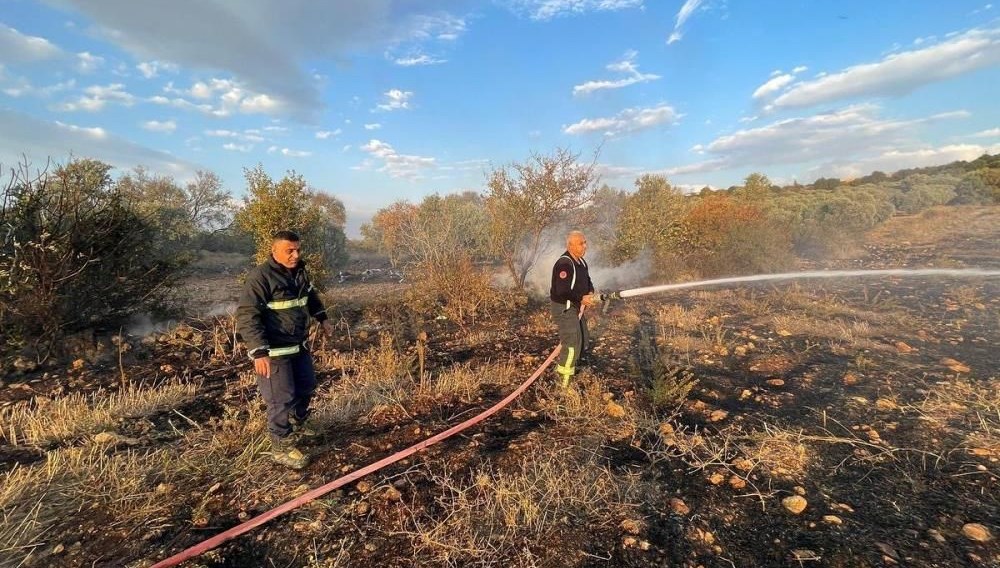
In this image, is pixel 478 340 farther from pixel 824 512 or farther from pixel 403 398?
pixel 824 512

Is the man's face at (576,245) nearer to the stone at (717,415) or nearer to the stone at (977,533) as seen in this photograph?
the stone at (717,415)

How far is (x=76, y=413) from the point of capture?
3.99 meters

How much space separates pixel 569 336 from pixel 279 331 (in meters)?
2.69

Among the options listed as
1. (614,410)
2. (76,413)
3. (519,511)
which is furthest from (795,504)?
(76,413)

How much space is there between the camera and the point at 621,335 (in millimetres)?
6969

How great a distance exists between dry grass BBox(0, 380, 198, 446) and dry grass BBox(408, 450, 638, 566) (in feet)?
10.8

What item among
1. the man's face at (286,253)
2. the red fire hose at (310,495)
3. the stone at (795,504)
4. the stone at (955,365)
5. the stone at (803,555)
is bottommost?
the stone at (803,555)

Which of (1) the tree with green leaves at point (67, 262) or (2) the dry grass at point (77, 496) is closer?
(2) the dry grass at point (77, 496)

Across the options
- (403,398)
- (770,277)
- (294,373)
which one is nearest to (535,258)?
(770,277)

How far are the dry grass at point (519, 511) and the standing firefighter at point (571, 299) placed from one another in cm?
147

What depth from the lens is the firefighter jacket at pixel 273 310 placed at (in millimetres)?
3188

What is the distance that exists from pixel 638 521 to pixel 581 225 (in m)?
8.91

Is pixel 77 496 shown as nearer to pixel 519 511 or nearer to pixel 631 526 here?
pixel 519 511

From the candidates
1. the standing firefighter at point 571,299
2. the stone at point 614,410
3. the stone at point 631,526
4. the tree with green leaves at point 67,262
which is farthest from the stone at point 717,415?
the tree with green leaves at point 67,262
